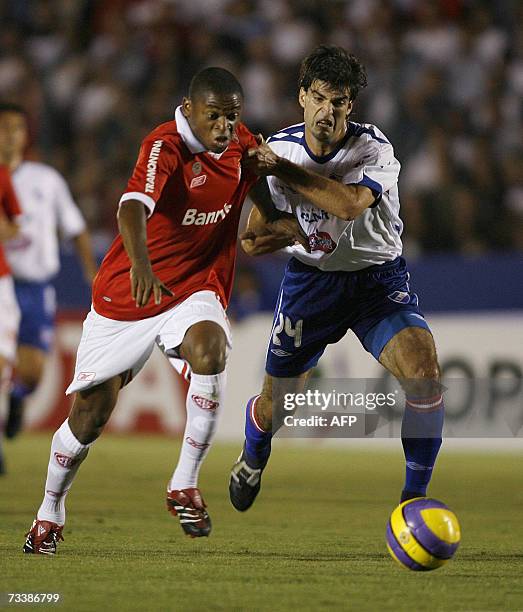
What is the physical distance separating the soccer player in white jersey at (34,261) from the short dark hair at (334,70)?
5027 millimetres

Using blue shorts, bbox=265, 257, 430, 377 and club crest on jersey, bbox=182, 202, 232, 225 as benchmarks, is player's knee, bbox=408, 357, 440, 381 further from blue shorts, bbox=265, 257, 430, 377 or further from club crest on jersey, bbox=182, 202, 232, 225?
club crest on jersey, bbox=182, 202, 232, 225

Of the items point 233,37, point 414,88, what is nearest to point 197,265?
point 414,88

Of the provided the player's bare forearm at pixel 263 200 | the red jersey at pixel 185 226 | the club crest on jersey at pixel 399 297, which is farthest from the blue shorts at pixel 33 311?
the club crest on jersey at pixel 399 297

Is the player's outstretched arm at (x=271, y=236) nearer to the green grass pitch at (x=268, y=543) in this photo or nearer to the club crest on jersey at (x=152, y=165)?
the club crest on jersey at (x=152, y=165)

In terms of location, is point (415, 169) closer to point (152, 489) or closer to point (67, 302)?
point (67, 302)

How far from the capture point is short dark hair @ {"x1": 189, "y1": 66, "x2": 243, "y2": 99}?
5.55 meters

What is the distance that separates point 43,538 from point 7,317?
3.92 m

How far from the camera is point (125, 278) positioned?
5.88 metres

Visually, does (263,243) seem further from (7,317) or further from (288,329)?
(7,317)

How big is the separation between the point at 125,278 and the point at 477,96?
330 inches

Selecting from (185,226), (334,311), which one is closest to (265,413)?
(334,311)

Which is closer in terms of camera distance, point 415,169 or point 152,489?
point 152,489

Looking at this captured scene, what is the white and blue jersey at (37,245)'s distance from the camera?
11.0 meters

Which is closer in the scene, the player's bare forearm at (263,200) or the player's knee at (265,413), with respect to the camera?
the player's bare forearm at (263,200)
